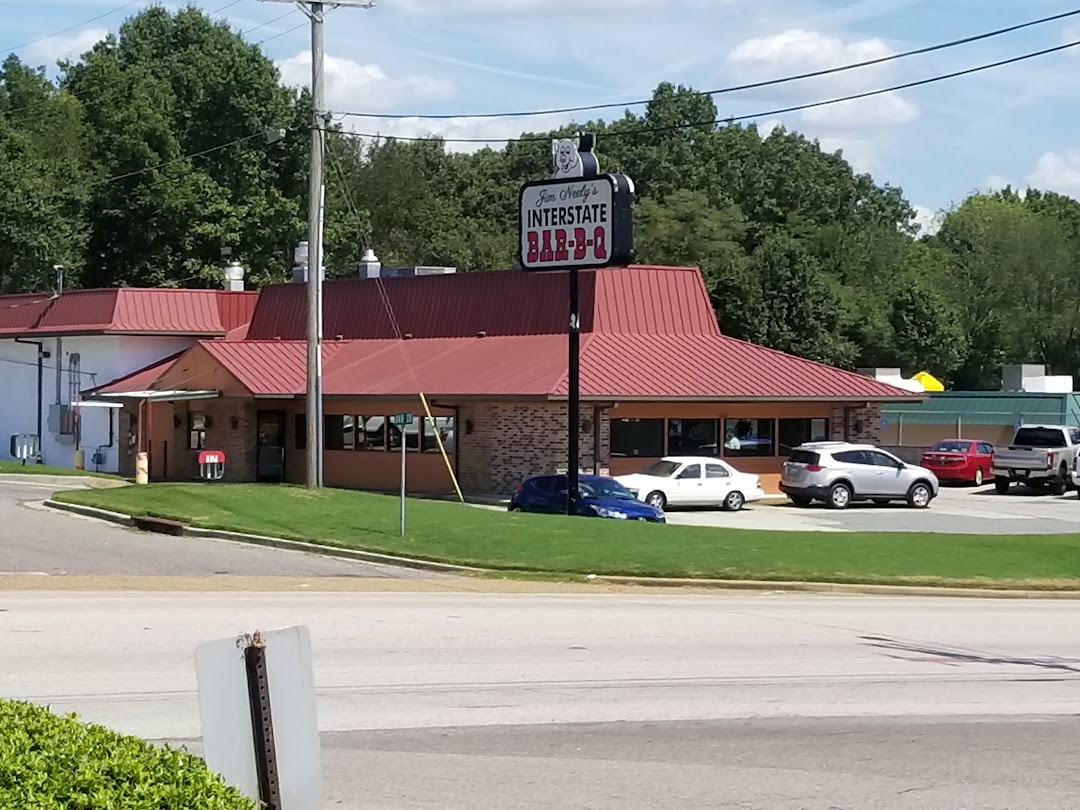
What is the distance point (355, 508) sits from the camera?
31234 mm

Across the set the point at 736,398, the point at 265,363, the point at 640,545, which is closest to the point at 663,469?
the point at 736,398

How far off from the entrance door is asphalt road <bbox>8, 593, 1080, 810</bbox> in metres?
27.9

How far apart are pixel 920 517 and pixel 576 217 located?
41.3 feet

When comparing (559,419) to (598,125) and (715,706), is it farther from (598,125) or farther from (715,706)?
(598,125)

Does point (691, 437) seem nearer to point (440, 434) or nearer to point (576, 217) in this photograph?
point (440, 434)

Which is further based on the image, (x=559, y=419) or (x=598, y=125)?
(x=598, y=125)

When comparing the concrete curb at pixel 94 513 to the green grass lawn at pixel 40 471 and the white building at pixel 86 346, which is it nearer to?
the green grass lawn at pixel 40 471

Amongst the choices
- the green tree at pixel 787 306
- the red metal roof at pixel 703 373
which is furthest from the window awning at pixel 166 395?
the green tree at pixel 787 306

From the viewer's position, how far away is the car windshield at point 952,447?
5281 cm

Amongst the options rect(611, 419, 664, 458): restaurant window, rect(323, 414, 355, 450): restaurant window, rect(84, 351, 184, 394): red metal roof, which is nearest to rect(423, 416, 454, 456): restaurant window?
rect(323, 414, 355, 450): restaurant window

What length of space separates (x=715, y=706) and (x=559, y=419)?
27.6m

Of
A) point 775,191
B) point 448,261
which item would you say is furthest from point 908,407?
point 775,191

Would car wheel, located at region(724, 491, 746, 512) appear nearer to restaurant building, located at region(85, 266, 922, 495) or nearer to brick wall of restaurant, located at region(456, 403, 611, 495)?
restaurant building, located at region(85, 266, 922, 495)

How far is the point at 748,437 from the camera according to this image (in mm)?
43156
